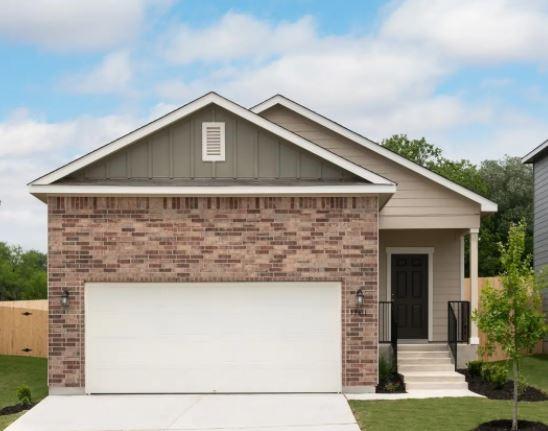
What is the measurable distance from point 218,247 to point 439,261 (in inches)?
290

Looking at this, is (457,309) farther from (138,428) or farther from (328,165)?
(138,428)

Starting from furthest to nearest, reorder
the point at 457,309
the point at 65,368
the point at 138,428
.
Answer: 1. the point at 457,309
2. the point at 65,368
3. the point at 138,428

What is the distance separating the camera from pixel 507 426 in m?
12.3

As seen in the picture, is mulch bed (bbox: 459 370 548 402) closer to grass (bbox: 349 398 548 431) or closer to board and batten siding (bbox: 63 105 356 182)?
grass (bbox: 349 398 548 431)

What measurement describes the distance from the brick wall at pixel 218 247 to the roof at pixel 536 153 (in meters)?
9.55

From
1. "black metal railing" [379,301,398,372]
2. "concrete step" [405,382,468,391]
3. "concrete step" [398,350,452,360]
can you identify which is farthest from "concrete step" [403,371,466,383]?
"concrete step" [398,350,452,360]

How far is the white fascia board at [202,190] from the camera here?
14.9m

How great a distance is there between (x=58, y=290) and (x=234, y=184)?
3.82 m

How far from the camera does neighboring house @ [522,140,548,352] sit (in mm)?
23359

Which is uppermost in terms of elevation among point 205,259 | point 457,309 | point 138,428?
point 205,259

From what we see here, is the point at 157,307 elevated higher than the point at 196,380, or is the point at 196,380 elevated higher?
the point at 157,307

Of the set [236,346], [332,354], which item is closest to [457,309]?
[332,354]

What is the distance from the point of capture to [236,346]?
1527 cm

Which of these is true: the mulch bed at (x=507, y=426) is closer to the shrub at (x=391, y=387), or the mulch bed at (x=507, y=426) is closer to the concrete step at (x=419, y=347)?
the shrub at (x=391, y=387)
